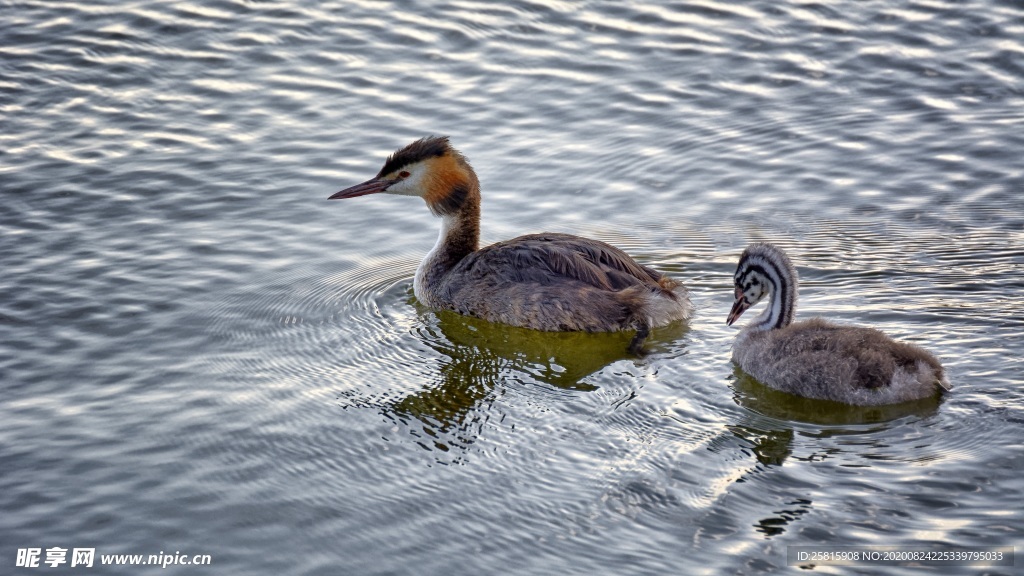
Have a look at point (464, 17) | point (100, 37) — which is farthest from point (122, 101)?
point (464, 17)

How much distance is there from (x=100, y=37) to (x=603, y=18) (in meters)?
5.28

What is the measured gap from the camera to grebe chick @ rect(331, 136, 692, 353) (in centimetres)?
791

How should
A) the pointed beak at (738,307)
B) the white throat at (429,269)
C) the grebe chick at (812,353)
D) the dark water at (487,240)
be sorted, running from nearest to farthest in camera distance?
1. the dark water at (487,240)
2. the grebe chick at (812,353)
3. the pointed beak at (738,307)
4. the white throat at (429,269)

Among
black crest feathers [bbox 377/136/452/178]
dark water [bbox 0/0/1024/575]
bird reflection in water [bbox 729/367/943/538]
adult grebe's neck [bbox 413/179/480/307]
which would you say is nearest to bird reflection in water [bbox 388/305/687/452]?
dark water [bbox 0/0/1024/575]

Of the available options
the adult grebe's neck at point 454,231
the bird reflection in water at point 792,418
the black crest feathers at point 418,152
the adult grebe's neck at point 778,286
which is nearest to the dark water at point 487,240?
the bird reflection in water at point 792,418

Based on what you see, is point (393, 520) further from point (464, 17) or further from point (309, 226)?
point (464, 17)

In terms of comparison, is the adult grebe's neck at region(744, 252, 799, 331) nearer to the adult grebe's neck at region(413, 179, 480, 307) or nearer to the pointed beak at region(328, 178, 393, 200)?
the adult grebe's neck at region(413, 179, 480, 307)

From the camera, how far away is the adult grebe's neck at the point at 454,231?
865 centimetres

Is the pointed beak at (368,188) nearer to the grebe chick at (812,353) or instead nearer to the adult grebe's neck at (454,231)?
the adult grebe's neck at (454,231)

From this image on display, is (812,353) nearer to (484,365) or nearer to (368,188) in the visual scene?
(484,365)

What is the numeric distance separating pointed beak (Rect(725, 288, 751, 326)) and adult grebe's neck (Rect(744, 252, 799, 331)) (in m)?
0.24

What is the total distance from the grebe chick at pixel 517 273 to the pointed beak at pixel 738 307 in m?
0.39

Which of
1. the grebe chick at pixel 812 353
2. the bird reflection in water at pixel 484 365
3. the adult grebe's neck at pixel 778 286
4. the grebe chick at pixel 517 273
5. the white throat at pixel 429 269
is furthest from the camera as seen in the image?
the white throat at pixel 429 269

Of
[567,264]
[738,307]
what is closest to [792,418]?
[738,307]
